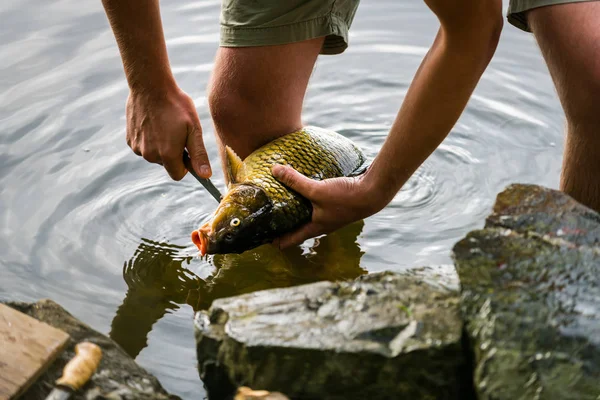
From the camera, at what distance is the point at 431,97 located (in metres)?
2.79

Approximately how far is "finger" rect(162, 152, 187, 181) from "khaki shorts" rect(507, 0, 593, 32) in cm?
137

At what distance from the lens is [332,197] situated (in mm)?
3055

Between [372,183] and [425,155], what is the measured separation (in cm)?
21

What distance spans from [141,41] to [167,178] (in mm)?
1144

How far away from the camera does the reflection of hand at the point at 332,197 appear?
3045mm

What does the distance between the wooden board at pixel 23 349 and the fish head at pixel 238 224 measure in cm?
68

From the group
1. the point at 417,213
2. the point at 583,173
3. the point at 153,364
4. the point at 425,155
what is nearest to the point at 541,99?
the point at 417,213

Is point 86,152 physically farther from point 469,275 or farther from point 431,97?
point 469,275

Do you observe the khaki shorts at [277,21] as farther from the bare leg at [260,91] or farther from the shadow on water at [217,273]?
the shadow on water at [217,273]

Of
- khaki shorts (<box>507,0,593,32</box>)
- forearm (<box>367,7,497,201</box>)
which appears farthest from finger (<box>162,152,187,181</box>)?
khaki shorts (<box>507,0,593,32</box>)

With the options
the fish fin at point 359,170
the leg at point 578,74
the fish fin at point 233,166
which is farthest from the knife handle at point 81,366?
the leg at point 578,74

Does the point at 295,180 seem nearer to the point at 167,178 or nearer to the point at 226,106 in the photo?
the point at 226,106

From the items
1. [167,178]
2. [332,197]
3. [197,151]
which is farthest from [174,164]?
[167,178]

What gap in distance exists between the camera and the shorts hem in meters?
3.53
